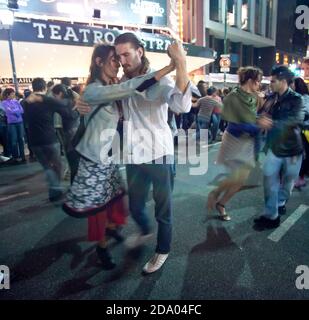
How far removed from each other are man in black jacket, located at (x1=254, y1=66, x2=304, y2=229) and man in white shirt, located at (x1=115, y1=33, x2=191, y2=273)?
1.47 m

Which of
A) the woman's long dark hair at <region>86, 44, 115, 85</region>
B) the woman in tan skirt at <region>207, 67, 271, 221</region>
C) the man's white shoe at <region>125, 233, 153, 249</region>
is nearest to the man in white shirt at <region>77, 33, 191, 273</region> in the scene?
the woman's long dark hair at <region>86, 44, 115, 85</region>

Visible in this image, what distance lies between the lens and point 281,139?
3.31 metres

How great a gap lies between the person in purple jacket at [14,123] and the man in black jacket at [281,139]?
6037 millimetres

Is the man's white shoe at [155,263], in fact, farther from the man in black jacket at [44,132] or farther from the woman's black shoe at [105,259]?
the man in black jacket at [44,132]

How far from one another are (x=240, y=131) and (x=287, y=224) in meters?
1.29

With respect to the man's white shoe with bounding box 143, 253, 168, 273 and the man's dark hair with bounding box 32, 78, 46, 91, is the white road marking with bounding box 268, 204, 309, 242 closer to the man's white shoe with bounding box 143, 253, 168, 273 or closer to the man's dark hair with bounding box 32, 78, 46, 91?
the man's white shoe with bounding box 143, 253, 168, 273

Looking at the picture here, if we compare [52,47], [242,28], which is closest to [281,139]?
[52,47]

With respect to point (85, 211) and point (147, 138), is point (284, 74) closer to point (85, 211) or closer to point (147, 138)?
point (147, 138)

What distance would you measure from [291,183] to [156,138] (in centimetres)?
Result: 216

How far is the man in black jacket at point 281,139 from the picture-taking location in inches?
128

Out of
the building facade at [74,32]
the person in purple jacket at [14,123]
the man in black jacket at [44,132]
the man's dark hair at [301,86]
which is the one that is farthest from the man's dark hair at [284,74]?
the person in purple jacket at [14,123]

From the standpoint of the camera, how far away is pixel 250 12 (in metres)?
31.4

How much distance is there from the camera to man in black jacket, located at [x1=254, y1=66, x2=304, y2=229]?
3264mm

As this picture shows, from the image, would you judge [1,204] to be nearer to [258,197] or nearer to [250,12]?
[258,197]
